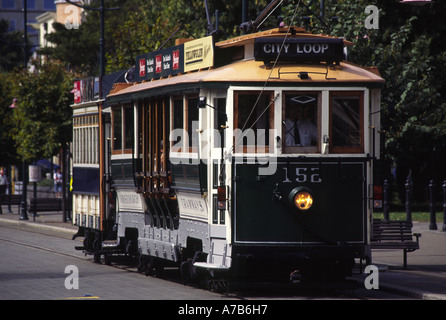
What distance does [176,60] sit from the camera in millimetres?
16844

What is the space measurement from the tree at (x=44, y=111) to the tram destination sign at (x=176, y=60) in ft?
53.4

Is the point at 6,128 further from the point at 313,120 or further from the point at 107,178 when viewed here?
the point at 313,120

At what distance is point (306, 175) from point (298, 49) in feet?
5.64

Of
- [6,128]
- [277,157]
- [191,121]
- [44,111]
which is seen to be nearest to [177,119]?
[191,121]

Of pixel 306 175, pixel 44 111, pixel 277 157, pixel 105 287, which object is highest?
pixel 44 111

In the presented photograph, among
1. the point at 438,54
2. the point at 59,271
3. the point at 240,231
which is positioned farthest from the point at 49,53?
the point at 240,231

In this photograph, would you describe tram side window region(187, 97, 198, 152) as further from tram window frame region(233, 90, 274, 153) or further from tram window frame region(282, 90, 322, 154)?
tram window frame region(282, 90, 322, 154)

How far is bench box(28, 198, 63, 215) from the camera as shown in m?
36.3

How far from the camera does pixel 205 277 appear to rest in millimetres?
15375

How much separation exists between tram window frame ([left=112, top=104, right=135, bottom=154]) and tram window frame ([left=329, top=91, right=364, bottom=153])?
4.90 metres

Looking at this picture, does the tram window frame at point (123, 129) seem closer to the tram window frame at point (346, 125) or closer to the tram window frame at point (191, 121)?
the tram window frame at point (191, 121)

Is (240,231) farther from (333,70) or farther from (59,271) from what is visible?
(59,271)

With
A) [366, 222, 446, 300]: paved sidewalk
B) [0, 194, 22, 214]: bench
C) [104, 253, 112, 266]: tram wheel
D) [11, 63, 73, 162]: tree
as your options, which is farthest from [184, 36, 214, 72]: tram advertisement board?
[0, 194, 22, 214]: bench
